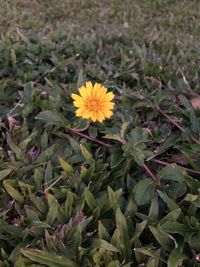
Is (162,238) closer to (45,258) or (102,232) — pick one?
(102,232)

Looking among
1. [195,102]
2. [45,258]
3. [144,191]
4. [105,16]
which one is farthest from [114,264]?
[105,16]

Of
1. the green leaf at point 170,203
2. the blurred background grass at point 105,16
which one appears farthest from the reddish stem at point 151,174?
the blurred background grass at point 105,16

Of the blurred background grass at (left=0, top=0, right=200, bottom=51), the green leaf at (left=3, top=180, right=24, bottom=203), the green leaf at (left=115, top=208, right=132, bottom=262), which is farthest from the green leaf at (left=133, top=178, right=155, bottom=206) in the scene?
the blurred background grass at (left=0, top=0, right=200, bottom=51)

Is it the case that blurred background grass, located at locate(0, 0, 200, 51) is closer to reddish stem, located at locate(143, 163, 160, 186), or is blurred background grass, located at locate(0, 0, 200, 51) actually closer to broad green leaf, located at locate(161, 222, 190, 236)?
reddish stem, located at locate(143, 163, 160, 186)

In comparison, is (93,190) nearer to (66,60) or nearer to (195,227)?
(195,227)

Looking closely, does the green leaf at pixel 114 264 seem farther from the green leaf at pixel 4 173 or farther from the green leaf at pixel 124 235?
the green leaf at pixel 4 173

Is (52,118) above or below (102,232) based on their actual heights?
above

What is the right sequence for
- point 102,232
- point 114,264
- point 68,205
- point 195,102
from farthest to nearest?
point 195,102 → point 68,205 → point 102,232 → point 114,264

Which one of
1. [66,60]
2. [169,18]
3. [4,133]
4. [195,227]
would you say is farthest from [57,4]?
[195,227]
